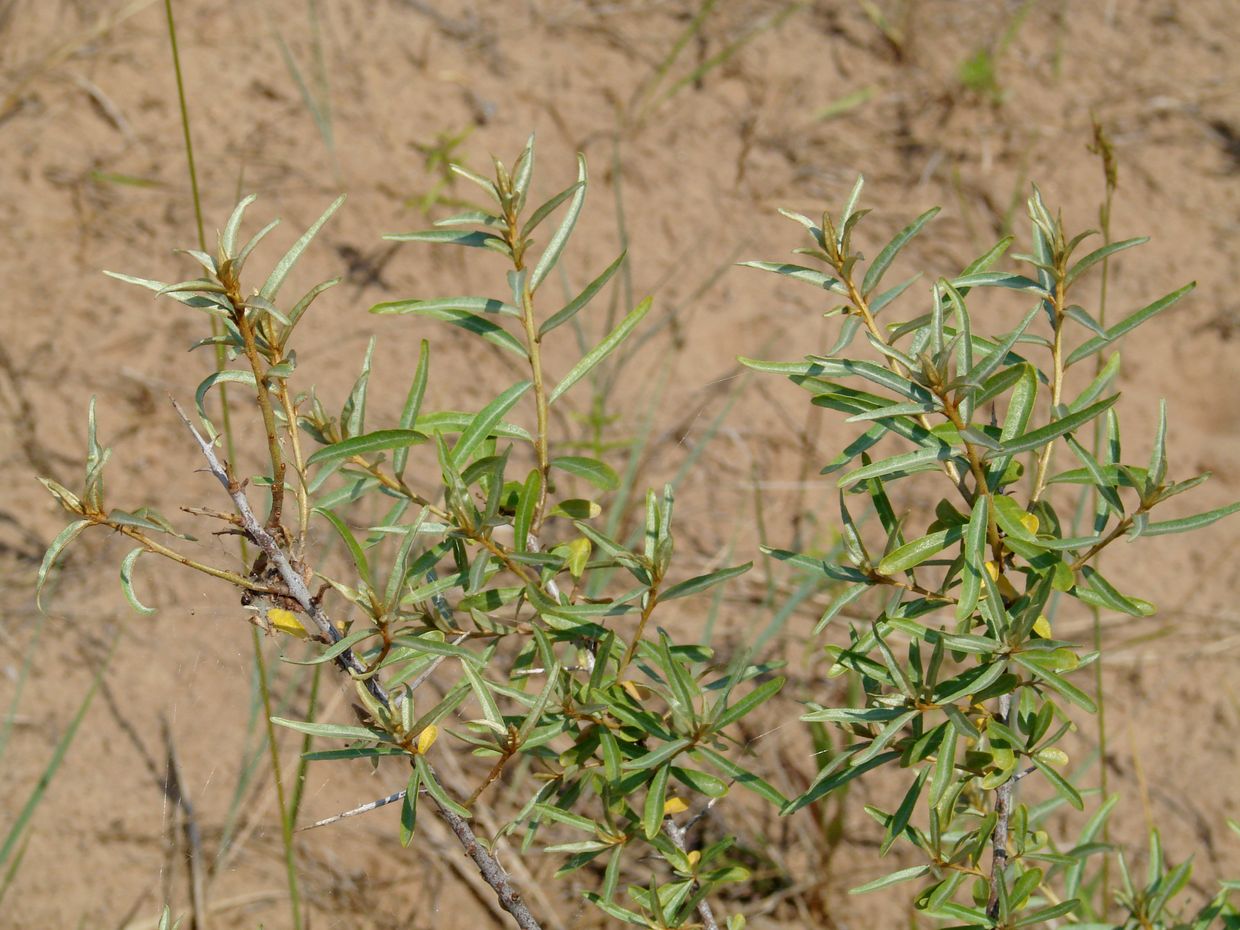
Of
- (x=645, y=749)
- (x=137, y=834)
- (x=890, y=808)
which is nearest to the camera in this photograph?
(x=645, y=749)

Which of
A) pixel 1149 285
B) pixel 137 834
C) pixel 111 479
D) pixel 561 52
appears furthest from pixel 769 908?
pixel 561 52

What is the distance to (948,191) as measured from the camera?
2.95m

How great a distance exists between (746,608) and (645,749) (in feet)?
4.34

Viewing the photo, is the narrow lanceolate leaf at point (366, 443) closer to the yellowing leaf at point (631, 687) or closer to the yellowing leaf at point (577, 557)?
the yellowing leaf at point (577, 557)

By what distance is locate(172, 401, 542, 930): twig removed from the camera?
918mm

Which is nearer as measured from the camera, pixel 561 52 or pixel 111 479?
pixel 111 479

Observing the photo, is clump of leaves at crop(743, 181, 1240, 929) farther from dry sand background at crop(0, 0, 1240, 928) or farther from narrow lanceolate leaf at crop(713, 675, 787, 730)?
dry sand background at crop(0, 0, 1240, 928)

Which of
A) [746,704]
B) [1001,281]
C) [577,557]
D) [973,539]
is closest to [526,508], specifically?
[577,557]

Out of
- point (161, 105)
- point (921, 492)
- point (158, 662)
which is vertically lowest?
point (158, 662)

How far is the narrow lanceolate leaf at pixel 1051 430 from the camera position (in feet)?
2.95

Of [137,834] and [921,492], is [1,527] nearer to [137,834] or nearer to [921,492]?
[137,834]

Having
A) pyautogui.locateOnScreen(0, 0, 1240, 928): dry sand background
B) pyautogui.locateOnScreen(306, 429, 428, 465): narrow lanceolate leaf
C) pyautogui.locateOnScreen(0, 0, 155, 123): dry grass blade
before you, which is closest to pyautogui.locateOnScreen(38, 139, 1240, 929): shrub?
pyautogui.locateOnScreen(306, 429, 428, 465): narrow lanceolate leaf


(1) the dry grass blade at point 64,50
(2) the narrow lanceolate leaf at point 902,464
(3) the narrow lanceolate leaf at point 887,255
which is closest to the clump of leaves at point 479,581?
(2) the narrow lanceolate leaf at point 902,464

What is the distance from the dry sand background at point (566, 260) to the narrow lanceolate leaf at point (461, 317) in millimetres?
1278
